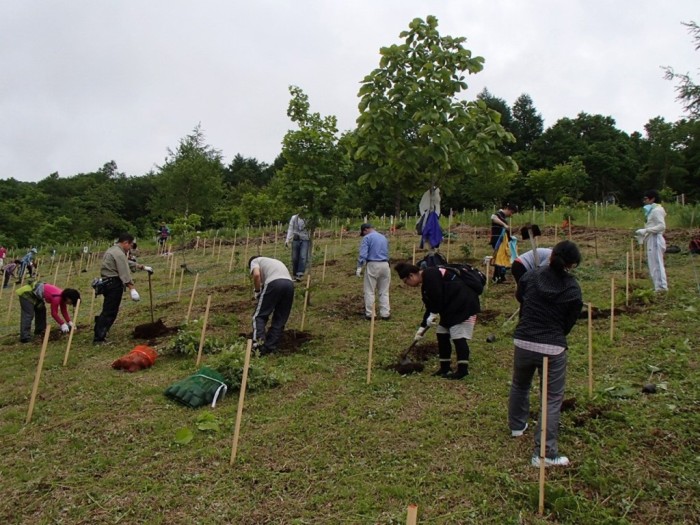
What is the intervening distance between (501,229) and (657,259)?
8.20ft

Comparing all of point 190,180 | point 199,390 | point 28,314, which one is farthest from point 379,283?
point 190,180

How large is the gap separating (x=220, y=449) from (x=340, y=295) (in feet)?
19.2

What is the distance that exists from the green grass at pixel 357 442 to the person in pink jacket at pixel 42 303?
0.66 metres

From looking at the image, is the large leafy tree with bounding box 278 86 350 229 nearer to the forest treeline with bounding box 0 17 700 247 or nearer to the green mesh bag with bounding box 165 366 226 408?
the forest treeline with bounding box 0 17 700 247

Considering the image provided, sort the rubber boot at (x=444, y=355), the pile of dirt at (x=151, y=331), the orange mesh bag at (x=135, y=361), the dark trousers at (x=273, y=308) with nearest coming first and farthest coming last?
the rubber boot at (x=444, y=355), the orange mesh bag at (x=135, y=361), the dark trousers at (x=273, y=308), the pile of dirt at (x=151, y=331)

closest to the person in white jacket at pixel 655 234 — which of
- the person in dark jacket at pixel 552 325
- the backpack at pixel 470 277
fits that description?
the backpack at pixel 470 277

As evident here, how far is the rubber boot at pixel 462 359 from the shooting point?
540 cm

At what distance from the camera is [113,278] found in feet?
24.2

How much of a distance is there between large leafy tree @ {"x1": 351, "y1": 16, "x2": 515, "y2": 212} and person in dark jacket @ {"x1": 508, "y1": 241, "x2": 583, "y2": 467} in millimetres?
3157

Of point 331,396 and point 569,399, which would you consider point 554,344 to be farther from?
point 331,396

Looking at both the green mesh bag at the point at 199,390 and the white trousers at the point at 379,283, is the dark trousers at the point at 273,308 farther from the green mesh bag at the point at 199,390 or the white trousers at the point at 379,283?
the white trousers at the point at 379,283

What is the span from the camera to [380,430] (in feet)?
14.6

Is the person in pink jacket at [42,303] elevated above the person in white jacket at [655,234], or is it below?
below

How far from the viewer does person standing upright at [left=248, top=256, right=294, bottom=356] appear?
6469mm
